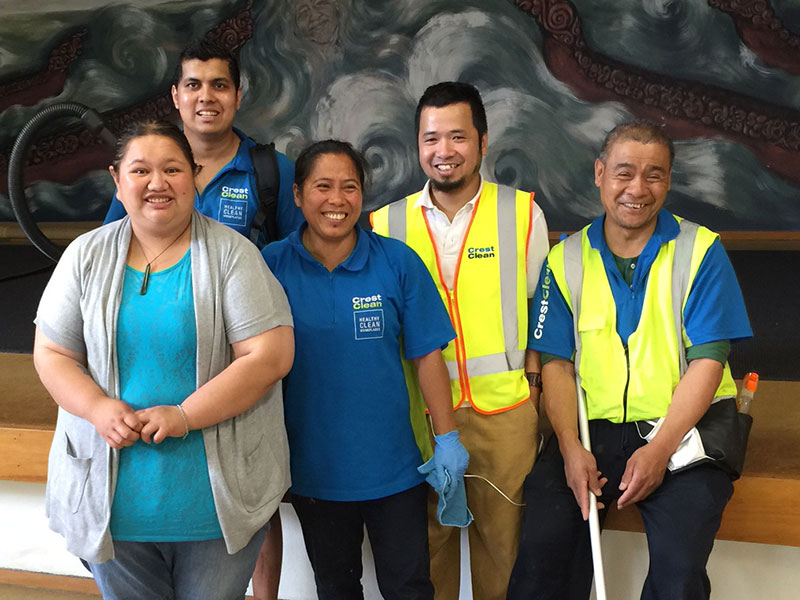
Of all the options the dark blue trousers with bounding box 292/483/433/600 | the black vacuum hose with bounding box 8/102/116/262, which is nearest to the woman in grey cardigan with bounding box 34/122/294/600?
the dark blue trousers with bounding box 292/483/433/600

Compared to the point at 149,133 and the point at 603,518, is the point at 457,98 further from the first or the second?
the point at 603,518

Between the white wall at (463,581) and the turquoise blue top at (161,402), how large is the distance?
3.04 feet

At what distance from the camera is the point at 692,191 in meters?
5.52

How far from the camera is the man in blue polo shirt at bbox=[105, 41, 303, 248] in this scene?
2156 mm

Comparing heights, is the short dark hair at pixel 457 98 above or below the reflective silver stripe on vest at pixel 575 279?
above

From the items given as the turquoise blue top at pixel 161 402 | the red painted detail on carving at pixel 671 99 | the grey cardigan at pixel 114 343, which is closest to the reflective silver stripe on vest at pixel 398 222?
the grey cardigan at pixel 114 343

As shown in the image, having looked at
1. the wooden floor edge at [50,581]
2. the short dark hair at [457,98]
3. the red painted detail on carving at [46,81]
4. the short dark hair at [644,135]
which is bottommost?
the wooden floor edge at [50,581]

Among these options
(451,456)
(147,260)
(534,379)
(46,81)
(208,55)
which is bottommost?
(451,456)

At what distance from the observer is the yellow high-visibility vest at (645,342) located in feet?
6.30

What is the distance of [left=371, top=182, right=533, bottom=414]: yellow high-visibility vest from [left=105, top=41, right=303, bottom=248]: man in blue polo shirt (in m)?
0.49

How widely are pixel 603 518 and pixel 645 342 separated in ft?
1.52

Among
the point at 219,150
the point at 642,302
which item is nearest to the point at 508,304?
the point at 642,302

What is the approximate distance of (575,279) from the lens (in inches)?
80.2

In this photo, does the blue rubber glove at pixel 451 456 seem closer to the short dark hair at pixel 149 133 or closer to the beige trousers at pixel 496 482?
the beige trousers at pixel 496 482
